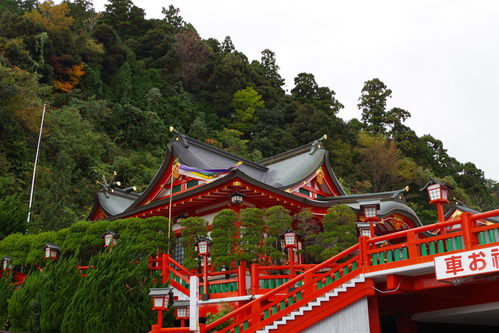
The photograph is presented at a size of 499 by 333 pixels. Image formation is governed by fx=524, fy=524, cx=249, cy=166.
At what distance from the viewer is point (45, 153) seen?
122 feet


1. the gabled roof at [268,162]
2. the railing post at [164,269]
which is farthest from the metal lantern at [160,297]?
the gabled roof at [268,162]

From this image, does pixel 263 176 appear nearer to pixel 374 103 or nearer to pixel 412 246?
pixel 412 246

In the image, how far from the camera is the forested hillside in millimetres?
34969

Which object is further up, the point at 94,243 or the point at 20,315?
the point at 94,243

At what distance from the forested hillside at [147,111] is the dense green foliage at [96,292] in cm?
1022

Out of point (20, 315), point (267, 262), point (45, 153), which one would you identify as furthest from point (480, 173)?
point (20, 315)

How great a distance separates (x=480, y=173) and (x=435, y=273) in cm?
5535

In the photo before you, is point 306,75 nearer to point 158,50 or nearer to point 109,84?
point 158,50

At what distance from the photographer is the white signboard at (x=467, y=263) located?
9.71 meters

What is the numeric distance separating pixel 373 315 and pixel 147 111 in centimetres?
4069

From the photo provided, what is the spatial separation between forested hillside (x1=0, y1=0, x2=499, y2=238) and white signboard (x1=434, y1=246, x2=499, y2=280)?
20.2m

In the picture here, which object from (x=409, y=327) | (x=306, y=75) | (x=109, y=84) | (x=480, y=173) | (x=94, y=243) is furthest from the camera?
(x=306, y=75)

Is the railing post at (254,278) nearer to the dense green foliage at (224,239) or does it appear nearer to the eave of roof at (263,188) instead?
the dense green foliage at (224,239)

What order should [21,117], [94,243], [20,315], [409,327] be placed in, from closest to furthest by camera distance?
1. [409,327]
2. [20,315]
3. [94,243]
4. [21,117]
